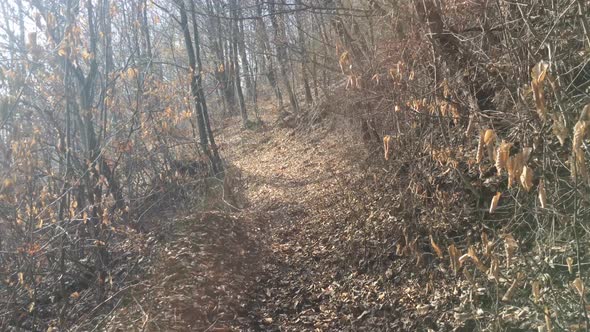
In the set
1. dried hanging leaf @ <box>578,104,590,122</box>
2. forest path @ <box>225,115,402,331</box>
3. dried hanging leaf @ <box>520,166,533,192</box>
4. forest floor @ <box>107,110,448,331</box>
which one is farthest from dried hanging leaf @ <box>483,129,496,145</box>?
forest path @ <box>225,115,402,331</box>

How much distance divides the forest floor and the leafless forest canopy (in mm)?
35

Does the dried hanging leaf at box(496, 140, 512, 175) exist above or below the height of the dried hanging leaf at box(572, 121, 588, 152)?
below

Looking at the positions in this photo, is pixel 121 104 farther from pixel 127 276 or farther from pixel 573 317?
pixel 573 317

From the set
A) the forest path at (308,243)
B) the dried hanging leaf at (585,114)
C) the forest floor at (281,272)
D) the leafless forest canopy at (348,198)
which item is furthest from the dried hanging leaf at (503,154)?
the forest path at (308,243)

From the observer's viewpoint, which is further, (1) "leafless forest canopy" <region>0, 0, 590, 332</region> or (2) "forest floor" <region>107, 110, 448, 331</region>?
(2) "forest floor" <region>107, 110, 448, 331</region>

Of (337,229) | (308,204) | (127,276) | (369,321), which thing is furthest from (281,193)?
(369,321)

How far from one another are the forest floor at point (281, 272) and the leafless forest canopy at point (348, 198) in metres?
0.03

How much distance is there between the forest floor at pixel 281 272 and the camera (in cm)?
585

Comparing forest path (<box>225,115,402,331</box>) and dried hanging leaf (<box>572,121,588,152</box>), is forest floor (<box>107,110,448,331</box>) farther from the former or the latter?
dried hanging leaf (<box>572,121,588,152</box>)

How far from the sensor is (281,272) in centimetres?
765

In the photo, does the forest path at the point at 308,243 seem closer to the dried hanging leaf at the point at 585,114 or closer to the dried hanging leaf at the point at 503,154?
the dried hanging leaf at the point at 503,154

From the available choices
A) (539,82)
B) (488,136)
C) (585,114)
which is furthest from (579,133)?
(488,136)

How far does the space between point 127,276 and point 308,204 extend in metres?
4.74

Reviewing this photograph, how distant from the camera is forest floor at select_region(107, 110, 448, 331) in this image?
5848mm
